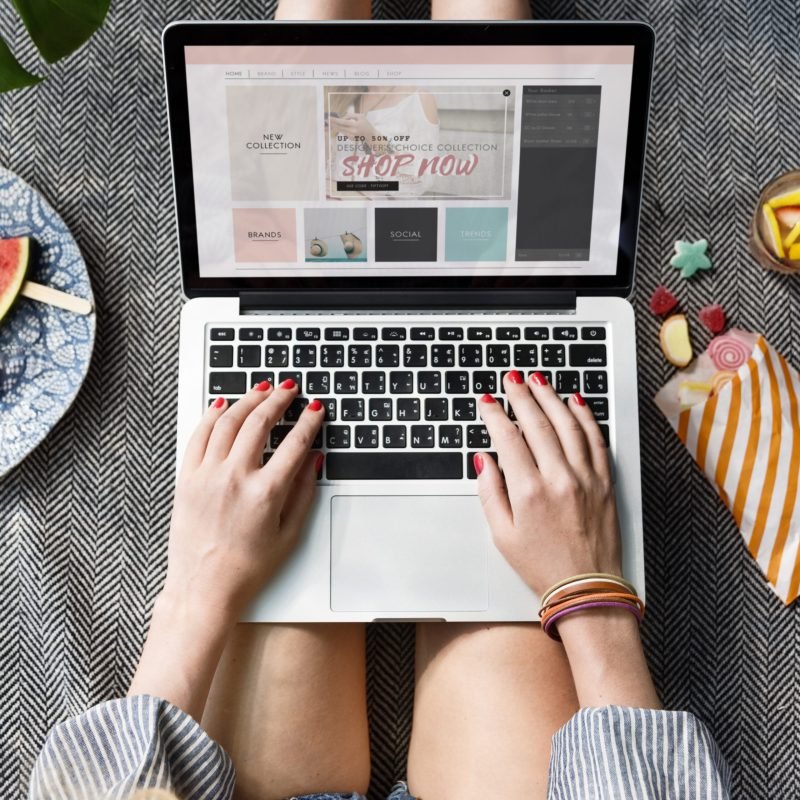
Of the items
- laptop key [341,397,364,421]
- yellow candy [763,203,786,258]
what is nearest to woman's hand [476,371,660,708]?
laptop key [341,397,364,421]

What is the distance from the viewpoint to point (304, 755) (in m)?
0.76

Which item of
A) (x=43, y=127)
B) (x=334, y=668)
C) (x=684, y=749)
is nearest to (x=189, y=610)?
(x=334, y=668)

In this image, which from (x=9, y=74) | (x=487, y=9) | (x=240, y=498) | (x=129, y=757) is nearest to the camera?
(x=9, y=74)

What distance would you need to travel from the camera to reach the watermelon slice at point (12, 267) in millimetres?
900

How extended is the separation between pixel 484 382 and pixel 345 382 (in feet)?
0.42

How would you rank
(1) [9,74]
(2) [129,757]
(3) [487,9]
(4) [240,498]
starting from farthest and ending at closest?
(3) [487,9], (4) [240,498], (2) [129,757], (1) [9,74]

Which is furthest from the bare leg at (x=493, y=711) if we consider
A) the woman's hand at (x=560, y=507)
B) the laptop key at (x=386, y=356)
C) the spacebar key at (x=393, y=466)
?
the laptop key at (x=386, y=356)

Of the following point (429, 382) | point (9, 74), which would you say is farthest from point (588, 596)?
point (9, 74)

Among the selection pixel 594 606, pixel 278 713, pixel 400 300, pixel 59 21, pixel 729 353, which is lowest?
pixel 278 713

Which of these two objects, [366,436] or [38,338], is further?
[38,338]

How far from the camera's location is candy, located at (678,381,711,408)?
946mm

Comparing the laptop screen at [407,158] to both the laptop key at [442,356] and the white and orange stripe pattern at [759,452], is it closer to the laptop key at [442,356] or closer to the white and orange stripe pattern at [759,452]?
the laptop key at [442,356]

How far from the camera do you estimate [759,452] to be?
3.03 ft

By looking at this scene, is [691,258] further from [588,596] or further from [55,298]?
[55,298]
